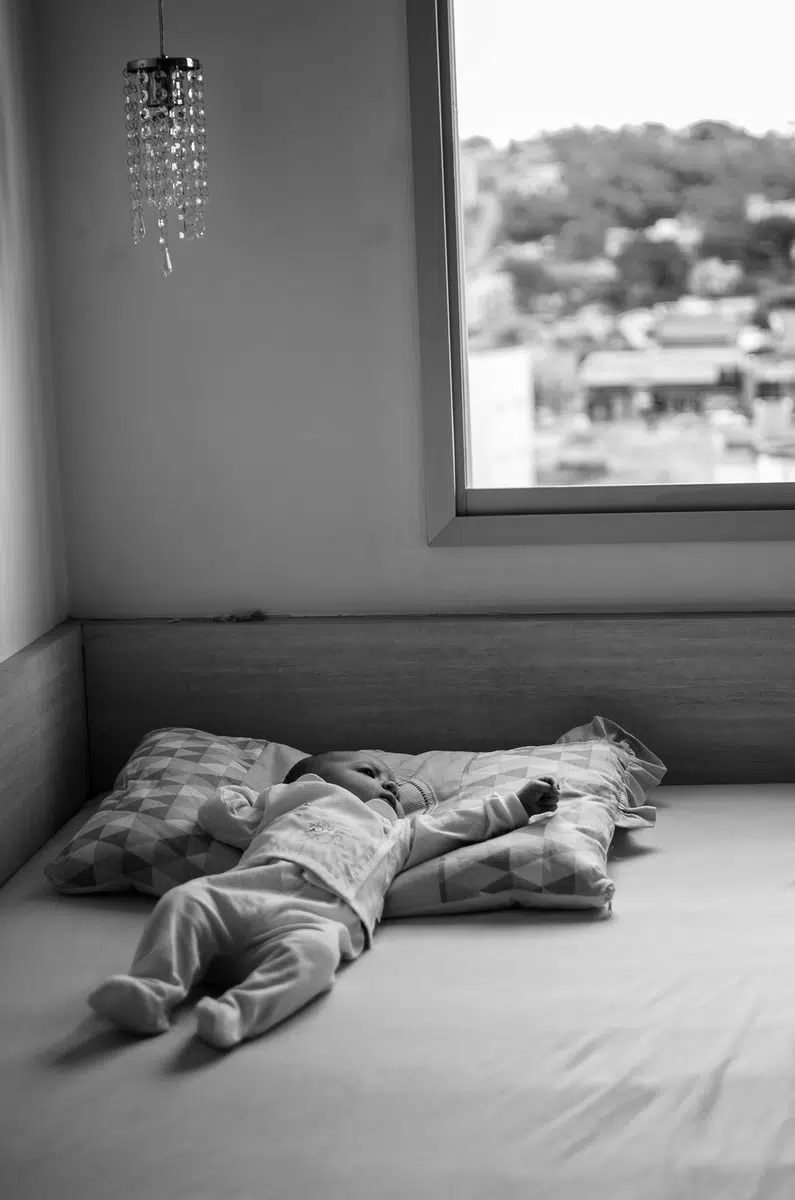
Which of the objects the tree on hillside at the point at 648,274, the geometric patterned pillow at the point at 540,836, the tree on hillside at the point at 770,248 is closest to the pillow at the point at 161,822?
the geometric patterned pillow at the point at 540,836

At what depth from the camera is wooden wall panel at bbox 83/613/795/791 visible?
2451 millimetres

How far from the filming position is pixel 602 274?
8.41ft

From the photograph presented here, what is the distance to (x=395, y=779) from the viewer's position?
2271 millimetres

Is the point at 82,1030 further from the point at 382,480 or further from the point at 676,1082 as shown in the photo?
the point at 382,480

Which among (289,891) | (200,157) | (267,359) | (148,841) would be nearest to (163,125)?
(200,157)

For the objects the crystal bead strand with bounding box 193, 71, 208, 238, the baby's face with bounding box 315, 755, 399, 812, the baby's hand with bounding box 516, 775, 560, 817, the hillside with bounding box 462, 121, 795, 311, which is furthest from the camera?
the hillside with bounding box 462, 121, 795, 311

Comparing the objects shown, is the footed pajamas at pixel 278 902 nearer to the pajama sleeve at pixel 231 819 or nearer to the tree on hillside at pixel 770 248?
the pajama sleeve at pixel 231 819

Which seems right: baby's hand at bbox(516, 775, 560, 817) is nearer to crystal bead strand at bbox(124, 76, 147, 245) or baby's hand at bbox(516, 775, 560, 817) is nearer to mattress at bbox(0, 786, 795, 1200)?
mattress at bbox(0, 786, 795, 1200)

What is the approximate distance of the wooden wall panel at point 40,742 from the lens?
222 cm

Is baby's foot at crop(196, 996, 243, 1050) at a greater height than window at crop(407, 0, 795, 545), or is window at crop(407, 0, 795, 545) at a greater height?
window at crop(407, 0, 795, 545)

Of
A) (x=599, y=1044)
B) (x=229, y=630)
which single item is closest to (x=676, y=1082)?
(x=599, y=1044)

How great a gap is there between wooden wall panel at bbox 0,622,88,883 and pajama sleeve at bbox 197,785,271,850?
→ 37cm

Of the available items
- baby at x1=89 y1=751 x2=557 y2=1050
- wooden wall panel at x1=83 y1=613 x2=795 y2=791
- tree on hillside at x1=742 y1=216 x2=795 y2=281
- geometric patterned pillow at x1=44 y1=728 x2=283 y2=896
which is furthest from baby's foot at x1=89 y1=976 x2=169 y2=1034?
tree on hillside at x1=742 y1=216 x2=795 y2=281

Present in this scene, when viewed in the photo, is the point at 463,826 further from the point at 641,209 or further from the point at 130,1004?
the point at 641,209
